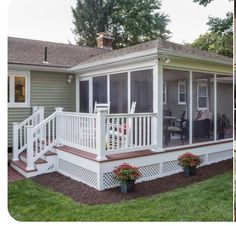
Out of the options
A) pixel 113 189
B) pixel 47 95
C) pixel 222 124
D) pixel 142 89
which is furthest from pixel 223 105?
pixel 47 95

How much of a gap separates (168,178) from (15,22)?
3.45 metres

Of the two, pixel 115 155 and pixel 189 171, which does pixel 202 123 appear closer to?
pixel 189 171

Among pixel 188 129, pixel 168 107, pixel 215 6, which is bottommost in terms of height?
pixel 188 129

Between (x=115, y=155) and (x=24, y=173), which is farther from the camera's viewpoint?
(x=24, y=173)

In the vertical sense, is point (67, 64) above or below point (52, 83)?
above

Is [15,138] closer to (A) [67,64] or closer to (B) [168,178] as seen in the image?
(A) [67,64]

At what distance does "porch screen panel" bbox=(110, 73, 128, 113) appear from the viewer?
5.18 metres

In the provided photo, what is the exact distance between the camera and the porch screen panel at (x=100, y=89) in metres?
5.78

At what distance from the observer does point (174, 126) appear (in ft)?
16.4

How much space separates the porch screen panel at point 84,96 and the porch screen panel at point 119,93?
3.73ft

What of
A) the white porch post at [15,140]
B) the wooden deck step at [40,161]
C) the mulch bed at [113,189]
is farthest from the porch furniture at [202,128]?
the white porch post at [15,140]

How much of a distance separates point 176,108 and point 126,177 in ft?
5.91
